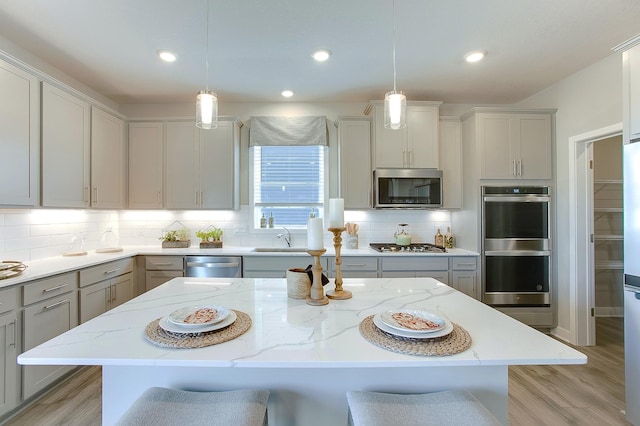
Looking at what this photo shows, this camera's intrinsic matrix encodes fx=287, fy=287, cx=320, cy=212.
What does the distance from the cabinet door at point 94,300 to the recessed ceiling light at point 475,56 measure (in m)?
3.90

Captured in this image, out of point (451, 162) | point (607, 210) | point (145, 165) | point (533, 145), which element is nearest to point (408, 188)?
point (451, 162)

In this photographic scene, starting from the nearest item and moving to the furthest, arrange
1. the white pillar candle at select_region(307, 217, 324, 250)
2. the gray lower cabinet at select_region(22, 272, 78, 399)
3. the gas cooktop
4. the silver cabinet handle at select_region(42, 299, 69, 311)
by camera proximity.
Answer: the white pillar candle at select_region(307, 217, 324, 250), the gray lower cabinet at select_region(22, 272, 78, 399), the silver cabinet handle at select_region(42, 299, 69, 311), the gas cooktop

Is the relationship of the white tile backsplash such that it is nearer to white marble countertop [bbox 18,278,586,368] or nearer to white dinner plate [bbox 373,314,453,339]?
white marble countertop [bbox 18,278,586,368]

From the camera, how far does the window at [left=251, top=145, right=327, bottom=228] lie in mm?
3719

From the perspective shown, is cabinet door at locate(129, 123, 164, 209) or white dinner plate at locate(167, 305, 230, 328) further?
cabinet door at locate(129, 123, 164, 209)

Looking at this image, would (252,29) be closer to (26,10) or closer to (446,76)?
(26,10)

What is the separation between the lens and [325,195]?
3.69 metres

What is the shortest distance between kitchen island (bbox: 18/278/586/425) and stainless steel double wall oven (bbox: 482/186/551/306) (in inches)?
75.8

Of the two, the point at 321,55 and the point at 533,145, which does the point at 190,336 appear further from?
the point at 533,145

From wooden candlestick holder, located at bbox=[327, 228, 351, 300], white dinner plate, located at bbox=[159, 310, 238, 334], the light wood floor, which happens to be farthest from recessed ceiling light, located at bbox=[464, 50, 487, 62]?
white dinner plate, located at bbox=[159, 310, 238, 334]

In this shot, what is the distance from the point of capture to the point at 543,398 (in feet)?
6.89

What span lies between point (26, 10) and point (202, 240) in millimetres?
2394

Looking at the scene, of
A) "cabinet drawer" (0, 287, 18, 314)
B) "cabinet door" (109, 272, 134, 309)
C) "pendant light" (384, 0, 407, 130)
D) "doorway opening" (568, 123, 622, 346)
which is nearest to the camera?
"pendant light" (384, 0, 407, 130)

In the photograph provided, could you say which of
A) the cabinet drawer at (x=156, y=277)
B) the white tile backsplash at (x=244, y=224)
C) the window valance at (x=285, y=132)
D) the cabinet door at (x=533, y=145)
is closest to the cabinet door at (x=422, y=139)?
the white tile backsplash at (x=244, y=224)
